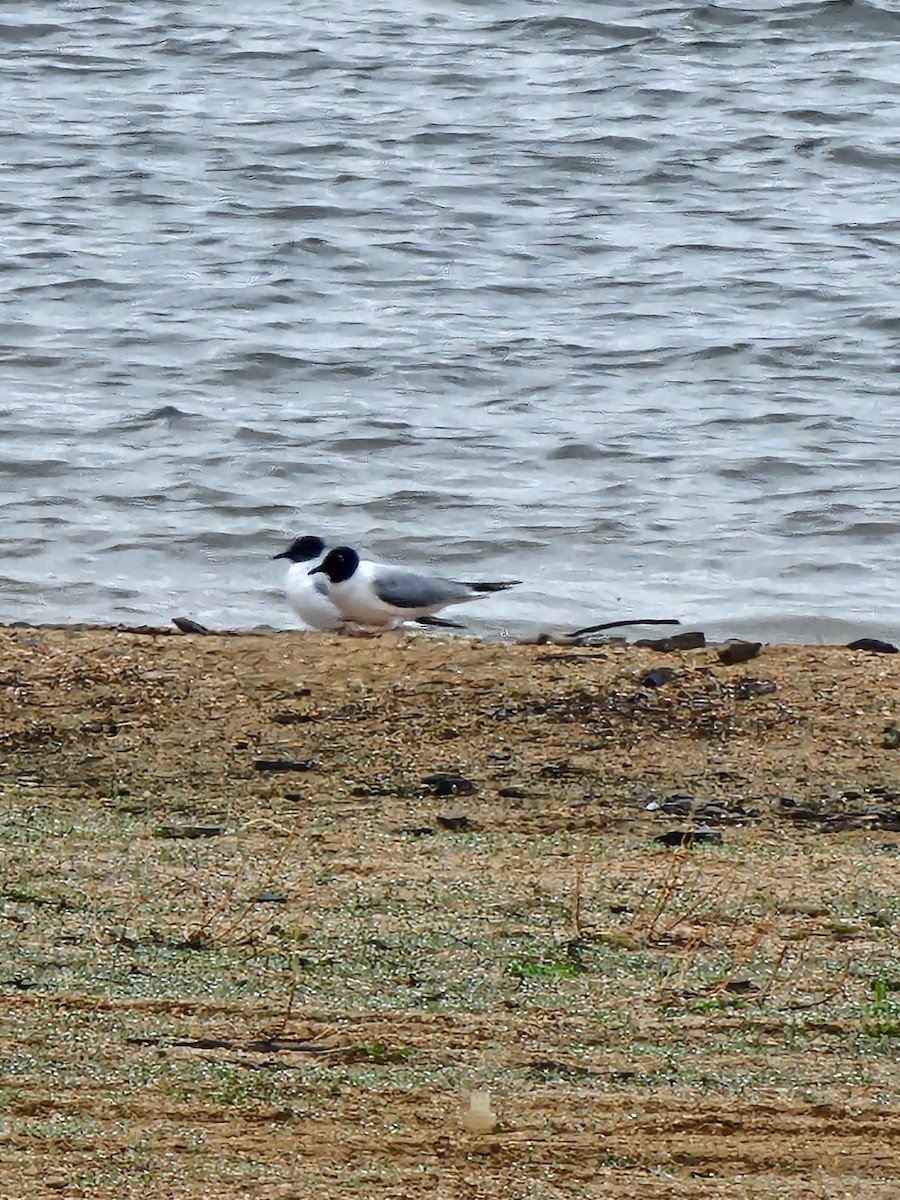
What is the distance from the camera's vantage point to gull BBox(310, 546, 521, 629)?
8891 mm

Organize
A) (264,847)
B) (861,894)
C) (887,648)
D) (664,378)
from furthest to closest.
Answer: (664,378) < (887,648) < (264,847) < (861,894)

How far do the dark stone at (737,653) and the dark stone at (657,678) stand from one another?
311 millimetres

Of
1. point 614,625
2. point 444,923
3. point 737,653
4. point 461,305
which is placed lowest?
point 614,625

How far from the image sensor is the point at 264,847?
5418 millimetres

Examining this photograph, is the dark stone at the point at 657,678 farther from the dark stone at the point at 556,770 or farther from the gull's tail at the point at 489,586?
the gull's tail at the point at 489,586

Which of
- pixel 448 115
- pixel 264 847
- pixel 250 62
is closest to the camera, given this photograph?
pixel 264 847

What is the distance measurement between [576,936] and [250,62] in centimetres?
1636

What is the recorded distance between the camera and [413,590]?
29.9 ft

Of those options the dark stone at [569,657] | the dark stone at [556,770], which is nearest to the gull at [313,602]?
the dark stone at [569,657]

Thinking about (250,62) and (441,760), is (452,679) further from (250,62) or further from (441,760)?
(250,62)

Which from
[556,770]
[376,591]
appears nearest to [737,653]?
[556,770]

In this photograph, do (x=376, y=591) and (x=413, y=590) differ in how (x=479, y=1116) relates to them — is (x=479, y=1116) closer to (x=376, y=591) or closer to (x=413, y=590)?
(x=376, y=591)

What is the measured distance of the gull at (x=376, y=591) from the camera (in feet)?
29.2

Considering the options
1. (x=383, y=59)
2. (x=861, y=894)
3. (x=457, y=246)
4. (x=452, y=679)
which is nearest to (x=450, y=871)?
(x=861, y=894)
